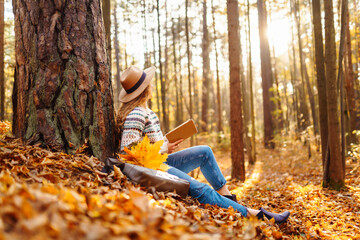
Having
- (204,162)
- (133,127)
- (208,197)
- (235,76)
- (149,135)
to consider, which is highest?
(235,76)

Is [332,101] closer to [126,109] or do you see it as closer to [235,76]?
[235,76]

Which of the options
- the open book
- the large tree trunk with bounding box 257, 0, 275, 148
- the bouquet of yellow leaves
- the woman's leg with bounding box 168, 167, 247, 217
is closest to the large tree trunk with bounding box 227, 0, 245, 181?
the open book

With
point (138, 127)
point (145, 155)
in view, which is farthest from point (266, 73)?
point (145, 155)

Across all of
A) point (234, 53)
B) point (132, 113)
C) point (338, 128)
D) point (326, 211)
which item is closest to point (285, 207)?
point (326, 211)

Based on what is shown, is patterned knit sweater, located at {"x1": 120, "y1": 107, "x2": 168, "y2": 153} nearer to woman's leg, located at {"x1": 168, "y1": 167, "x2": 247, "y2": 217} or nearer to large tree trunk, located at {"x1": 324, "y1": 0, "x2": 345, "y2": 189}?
woman's leg, located at {"x1": 168, "y1": 167, "x2": 247, "y2": 217}

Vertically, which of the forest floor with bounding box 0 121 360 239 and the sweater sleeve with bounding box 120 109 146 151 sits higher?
the sweater sleeve with bounding box 120 109 146 151

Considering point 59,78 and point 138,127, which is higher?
point 59,78

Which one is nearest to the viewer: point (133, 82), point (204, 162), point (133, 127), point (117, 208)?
point (117, 208)

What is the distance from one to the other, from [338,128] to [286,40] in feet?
43.6

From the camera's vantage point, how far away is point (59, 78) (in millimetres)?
2850

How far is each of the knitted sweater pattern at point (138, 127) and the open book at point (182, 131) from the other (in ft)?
0.94

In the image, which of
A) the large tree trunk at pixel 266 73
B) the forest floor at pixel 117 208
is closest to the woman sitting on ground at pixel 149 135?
the forest floor at pixel 117 208

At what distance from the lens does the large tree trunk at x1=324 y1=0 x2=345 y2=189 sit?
4.68 metres

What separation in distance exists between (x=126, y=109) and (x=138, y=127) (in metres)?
0.38
